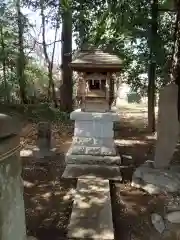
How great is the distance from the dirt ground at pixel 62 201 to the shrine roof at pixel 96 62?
2.12 metres

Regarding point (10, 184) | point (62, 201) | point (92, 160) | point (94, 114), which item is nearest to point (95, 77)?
point (94, 114)

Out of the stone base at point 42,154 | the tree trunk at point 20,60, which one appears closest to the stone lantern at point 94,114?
the stone base at point 42,154

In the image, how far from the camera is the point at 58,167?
6.82 meters

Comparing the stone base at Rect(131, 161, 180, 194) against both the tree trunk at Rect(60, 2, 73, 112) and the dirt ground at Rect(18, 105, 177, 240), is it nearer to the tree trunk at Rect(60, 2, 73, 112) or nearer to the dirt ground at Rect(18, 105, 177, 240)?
the dirt ground at Rect(18, 105, 177, 240)

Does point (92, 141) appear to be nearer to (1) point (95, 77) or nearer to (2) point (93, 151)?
(2) point (93, 151)

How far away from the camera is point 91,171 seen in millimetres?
6352

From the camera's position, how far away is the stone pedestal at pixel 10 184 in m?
1.30

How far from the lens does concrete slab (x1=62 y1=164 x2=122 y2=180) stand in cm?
610

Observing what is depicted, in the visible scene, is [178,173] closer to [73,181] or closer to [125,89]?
[73,181]

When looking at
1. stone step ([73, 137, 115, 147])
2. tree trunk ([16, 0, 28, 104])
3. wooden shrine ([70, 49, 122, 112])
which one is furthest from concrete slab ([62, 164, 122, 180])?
tree trunk ([16, 0, 28, 104])

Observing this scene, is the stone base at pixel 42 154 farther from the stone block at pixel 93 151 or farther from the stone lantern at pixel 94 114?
the stone block at pixel 93 151

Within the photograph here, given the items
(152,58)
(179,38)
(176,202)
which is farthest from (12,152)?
(152,58)

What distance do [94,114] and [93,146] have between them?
28.4 inches

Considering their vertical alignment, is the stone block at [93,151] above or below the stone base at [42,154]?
above
